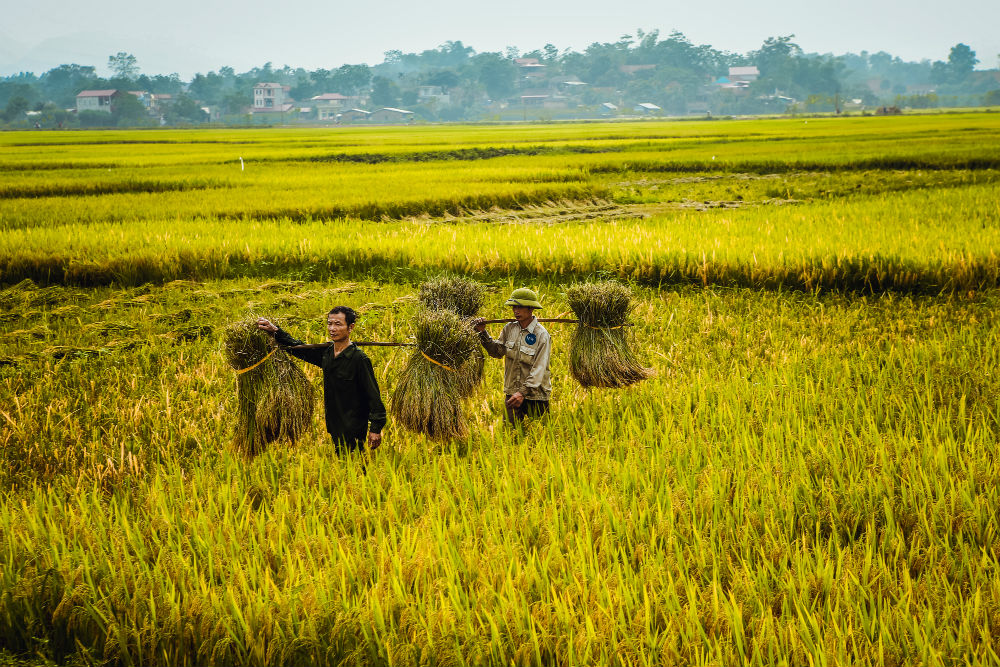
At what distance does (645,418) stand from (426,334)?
A: 1329 mm

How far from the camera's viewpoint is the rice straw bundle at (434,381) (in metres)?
3.86

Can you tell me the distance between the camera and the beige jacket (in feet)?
13.7

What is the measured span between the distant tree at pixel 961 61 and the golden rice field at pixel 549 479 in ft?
533

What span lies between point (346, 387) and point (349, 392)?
0.10 ft

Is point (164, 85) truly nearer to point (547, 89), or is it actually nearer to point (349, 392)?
point (547, 89)

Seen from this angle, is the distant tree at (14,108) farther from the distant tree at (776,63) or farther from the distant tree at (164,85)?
the distant tree at (776,63)

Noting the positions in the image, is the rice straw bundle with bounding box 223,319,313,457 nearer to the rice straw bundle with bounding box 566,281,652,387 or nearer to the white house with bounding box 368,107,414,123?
the rice straw bundle with bounding box 566,281,652,387

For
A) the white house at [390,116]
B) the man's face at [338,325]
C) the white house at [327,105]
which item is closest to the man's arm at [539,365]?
the man's face at [338,325]

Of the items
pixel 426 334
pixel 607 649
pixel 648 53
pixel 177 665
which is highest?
pixel 648 53

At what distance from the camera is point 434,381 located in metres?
3.88

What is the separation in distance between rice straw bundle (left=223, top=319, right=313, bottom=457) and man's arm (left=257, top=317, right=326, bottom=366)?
4 cm

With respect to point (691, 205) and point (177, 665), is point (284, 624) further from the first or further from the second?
point (691, 205)

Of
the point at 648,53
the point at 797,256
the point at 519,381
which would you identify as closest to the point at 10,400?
the point at 519,381

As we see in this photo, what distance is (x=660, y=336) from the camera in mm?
6426
